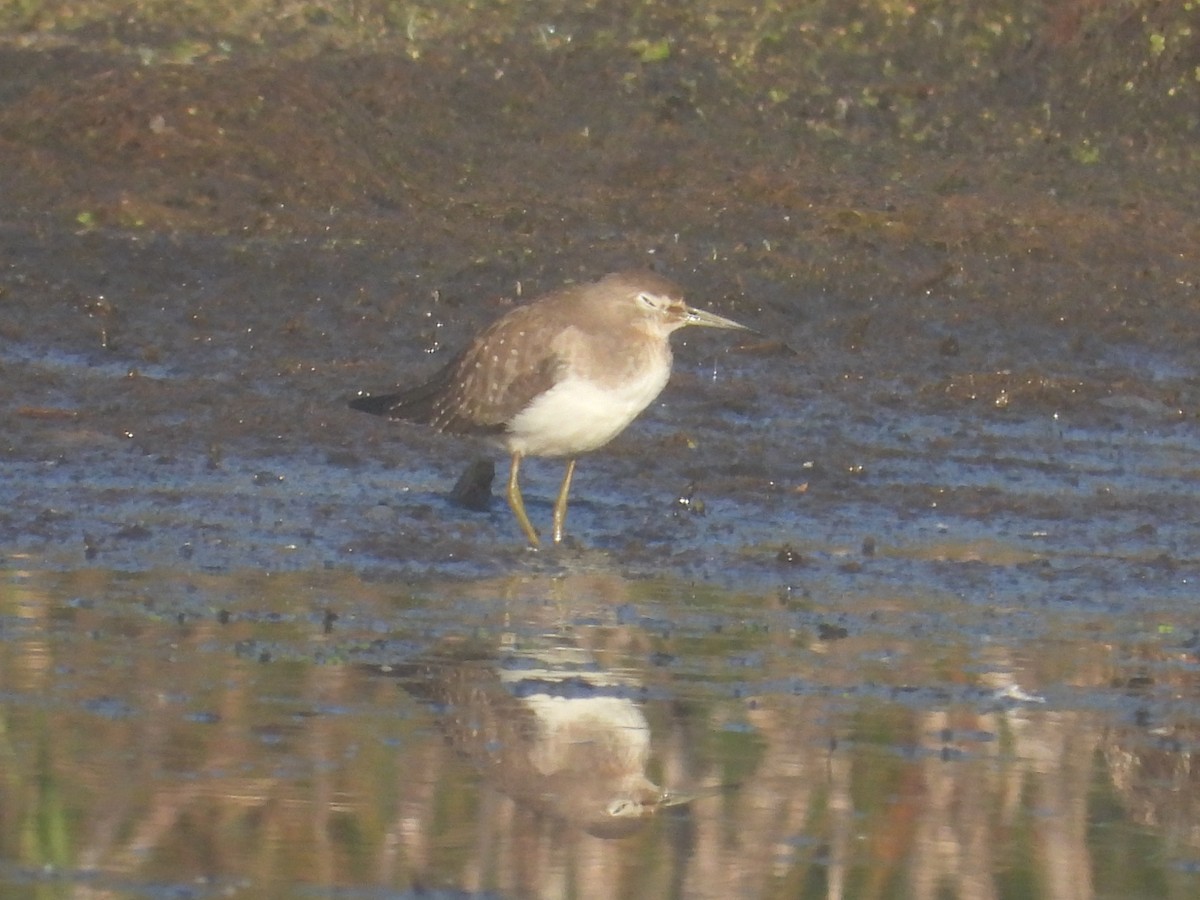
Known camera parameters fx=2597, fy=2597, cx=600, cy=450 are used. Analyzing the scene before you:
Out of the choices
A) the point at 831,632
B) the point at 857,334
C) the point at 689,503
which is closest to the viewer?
the point at 831,632

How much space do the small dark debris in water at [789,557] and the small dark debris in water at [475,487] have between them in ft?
4.29

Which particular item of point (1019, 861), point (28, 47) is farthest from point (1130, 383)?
point (28, 47)

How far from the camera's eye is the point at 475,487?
9445 mm

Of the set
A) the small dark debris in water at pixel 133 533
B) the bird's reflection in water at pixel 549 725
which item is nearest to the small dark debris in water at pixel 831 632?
the bird's reflection in water at pixel 549 725

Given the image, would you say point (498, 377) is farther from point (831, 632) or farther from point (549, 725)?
point (549, 725)

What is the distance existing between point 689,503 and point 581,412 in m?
0.67

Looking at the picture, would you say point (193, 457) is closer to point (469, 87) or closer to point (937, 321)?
point (937, 321)

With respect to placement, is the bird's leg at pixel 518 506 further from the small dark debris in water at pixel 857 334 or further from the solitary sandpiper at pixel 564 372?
the small dark debris in water at pixel 857 334

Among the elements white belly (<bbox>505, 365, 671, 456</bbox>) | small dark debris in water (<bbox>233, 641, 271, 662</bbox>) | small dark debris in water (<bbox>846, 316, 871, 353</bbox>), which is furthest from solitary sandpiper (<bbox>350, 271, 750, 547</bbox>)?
small dark debris in water (<bbox>846, 316, 871, 353</bbox>)

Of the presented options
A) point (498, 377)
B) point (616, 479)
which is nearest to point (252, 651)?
point (498, 377)

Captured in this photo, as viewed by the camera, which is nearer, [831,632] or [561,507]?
[831,632]

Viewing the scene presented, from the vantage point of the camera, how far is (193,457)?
9.83m

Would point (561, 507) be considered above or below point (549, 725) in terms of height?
above

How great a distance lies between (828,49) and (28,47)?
16.3 feet
